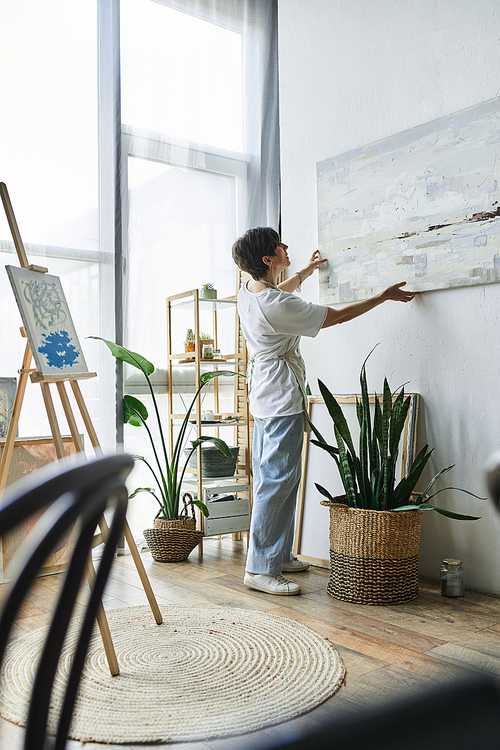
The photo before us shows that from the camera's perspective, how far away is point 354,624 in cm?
237

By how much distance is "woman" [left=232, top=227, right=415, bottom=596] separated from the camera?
2.81m

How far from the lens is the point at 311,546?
327 centimetres

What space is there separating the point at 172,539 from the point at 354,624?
47.4 inches

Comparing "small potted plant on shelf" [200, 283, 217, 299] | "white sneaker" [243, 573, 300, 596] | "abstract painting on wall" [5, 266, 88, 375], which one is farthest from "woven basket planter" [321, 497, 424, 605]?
"small potted plant on shelf" [200, 283, 217, 299]

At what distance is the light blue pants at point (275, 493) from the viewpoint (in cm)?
281

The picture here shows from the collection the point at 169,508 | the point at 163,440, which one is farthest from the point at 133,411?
the point at 169,508

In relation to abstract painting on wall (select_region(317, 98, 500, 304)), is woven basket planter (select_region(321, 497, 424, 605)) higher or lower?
lower

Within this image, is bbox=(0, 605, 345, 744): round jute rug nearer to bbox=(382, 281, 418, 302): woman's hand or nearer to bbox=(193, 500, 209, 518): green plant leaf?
bbox=(193, 500, 209, 518): green plant leaf

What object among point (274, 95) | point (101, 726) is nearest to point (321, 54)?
point (274, 95)

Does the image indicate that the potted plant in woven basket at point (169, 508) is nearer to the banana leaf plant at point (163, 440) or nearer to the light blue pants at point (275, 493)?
the banana leaf plant at point (163, 440)

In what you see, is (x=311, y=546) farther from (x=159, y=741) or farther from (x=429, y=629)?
(x=159, y=741)

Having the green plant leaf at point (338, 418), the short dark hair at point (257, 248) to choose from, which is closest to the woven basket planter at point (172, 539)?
the green plant leaf at point (338, 418)

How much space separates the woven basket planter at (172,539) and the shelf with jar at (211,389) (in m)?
0.16

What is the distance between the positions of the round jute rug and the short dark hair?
4.76 ft
